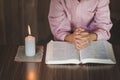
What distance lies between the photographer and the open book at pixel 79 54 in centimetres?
154

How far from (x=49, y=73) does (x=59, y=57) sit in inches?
4.6

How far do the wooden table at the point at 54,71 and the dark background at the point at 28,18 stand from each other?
0.85 metres

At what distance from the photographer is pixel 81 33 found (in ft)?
5.61

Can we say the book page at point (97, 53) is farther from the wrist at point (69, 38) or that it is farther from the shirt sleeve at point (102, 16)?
the shirt sleeve at point (102, 16)

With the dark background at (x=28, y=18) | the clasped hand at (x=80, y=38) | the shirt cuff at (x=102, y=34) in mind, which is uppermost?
the clasped hand at (x=80, y=38)

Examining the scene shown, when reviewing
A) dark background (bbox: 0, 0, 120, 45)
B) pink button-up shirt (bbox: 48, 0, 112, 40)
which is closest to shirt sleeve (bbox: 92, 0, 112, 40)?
pink button-up shirt (bbox: 48, 0, 112, 40)

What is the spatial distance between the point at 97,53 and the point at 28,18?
3.09 feet

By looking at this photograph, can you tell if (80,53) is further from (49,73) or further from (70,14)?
(70,14)

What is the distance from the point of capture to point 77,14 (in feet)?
6.39

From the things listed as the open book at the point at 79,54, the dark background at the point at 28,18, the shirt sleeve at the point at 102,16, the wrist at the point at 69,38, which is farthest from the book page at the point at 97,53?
the dark background at the point at 28,18

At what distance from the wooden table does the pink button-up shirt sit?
400 millimetres

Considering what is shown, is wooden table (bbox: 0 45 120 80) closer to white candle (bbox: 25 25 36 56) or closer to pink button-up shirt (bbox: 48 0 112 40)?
white candle (bbox: 25 25 36 56)

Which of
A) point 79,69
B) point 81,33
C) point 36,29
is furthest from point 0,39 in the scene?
point 79,69

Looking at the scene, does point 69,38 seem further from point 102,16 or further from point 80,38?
point 102,16
